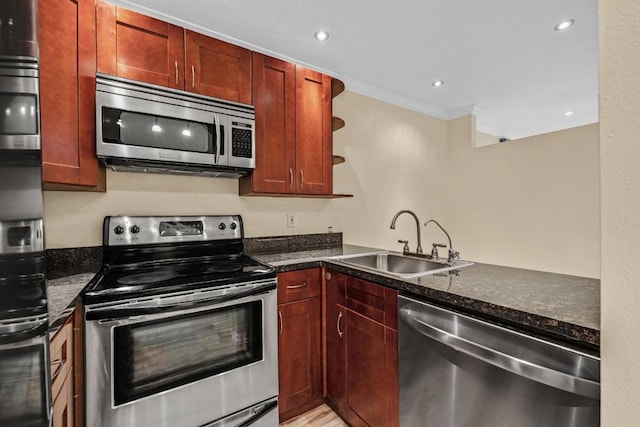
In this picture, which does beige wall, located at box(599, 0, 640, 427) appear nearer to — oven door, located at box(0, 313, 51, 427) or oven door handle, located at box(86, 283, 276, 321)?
oven door, located at box(0, 313, 51, 427)

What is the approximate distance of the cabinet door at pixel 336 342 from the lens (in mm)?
1745

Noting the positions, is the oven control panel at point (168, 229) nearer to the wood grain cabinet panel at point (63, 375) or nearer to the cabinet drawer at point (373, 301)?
the wood grain cabinet panel at point (63, 375)

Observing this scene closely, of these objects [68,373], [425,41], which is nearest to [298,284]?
[68,373]

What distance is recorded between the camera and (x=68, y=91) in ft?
4.56

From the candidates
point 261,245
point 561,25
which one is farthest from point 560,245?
point 261,245

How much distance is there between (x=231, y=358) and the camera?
149cm

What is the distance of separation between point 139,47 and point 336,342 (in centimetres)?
207

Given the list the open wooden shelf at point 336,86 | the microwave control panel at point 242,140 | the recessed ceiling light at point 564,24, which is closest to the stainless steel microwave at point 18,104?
the microwave control panel at point 242,140

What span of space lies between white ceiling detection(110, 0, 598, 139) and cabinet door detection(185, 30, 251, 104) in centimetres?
22

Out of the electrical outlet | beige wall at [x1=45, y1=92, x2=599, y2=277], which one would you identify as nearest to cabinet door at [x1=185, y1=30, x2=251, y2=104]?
beige wall at [x1=45, y1=92, x2=599, y2=277]

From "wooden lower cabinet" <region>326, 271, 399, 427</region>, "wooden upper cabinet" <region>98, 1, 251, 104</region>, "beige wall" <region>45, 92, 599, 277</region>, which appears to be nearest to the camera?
"wooden lower cabinet" <region>326, 271, 399, 427</region>

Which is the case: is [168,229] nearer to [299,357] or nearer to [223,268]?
[223,268]

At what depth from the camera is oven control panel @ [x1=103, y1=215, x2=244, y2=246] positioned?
1.71 m

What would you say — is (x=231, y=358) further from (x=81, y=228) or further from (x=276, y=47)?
(x=276, y=47)
